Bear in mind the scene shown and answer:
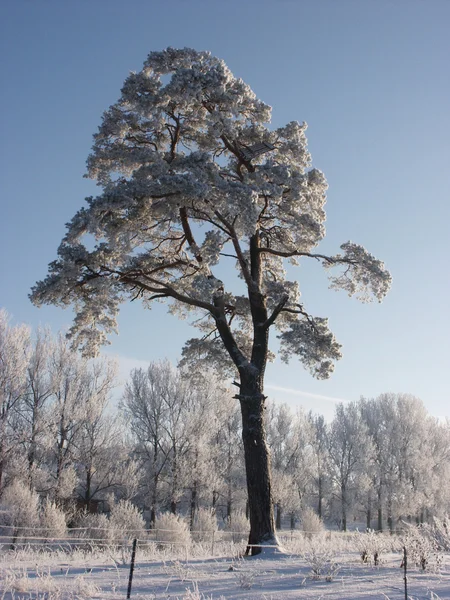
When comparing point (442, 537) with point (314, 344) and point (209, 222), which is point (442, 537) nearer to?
point (314, 344)

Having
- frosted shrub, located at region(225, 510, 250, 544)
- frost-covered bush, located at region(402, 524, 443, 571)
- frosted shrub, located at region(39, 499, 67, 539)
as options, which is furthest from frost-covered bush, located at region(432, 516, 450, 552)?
frosted shrub, located at region(39, 499, 67, 539)

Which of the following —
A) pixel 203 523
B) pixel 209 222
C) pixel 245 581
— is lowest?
pixel 203 523

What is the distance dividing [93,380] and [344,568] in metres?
24.1

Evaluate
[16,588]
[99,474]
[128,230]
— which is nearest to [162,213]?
[128,230]

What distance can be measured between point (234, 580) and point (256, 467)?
13.3ft

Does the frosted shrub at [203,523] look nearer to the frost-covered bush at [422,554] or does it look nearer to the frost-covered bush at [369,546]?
the frost-covered bush at [369,546]

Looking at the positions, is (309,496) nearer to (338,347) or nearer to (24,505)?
(24,505)

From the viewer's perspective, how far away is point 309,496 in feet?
163

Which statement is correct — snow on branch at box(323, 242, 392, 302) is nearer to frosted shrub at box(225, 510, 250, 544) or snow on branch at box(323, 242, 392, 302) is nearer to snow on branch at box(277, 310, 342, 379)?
snow on branch at box(277, 310, 342, 379)

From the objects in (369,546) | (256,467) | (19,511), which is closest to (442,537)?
(369,546)

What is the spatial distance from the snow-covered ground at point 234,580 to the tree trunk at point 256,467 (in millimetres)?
1079

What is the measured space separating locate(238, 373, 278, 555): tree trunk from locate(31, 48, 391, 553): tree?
0.03 meters

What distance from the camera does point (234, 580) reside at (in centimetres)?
714

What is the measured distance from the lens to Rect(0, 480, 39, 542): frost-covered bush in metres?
20.9
